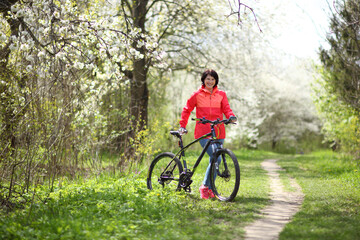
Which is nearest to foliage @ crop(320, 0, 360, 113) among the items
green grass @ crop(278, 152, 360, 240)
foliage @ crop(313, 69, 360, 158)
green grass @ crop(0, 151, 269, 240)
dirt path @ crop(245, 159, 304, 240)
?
foliage @ crop(313, 69, 360, 158)

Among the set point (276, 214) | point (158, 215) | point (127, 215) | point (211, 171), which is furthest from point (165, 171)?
point (276, 214)

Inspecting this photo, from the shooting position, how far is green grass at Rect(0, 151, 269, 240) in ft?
14.0

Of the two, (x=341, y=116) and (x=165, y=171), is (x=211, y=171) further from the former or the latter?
(x=341, y=116)

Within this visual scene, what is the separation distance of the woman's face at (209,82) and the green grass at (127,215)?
1.74 meters

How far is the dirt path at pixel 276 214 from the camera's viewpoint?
4.38 metres

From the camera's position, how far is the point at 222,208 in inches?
217

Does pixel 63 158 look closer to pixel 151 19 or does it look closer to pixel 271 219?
pixel 271 219

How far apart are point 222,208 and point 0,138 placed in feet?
10.8

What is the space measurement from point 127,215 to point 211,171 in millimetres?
1641

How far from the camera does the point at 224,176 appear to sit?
5961 millimetres

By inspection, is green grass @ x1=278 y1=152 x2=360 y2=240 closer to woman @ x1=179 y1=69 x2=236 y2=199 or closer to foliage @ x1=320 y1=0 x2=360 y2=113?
woman @ x1=179 y1=69 x2=236 y2=199

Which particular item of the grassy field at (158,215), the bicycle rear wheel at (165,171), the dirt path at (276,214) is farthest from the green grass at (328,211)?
the bicycle rear wheel at (165,171)

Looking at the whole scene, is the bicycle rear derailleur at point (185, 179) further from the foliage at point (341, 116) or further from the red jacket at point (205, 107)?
the foliage at point (341, 116)

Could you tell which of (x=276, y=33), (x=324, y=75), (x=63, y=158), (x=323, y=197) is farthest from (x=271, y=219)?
(x=276, y=33)
